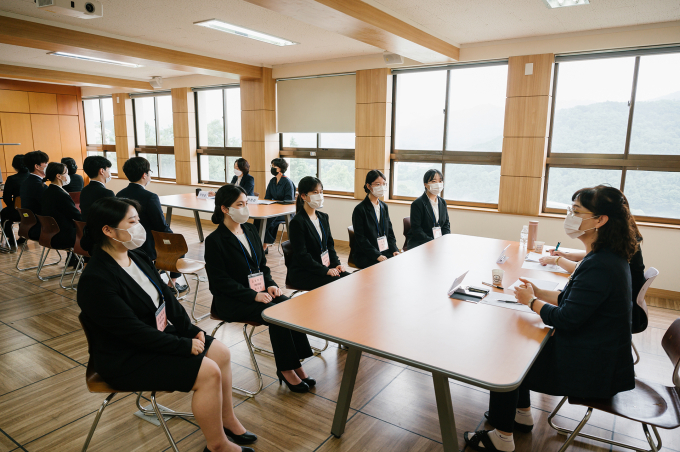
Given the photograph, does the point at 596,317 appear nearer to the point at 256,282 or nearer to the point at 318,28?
the point at 256,282

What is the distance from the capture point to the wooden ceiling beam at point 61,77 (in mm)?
7934

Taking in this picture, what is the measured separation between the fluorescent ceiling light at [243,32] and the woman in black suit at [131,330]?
3.42m

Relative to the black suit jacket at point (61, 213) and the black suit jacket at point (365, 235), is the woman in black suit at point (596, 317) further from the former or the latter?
the black suit jacket at point (61, 213)

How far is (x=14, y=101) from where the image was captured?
387 inches

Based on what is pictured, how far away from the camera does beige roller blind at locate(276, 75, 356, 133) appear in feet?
22.9

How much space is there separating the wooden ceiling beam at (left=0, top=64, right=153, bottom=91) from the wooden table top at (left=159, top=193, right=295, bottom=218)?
3990 millimetres

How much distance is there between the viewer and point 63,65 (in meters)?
7.92

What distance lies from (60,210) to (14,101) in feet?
23.8

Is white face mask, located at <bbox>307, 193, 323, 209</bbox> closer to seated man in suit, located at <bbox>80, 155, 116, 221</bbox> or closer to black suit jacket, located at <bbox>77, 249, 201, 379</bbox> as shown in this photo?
black suit jacket, located at <bbox>77, 249, 201, 379</bbox>

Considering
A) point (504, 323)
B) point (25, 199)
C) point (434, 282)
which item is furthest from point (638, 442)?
point (25, 199)

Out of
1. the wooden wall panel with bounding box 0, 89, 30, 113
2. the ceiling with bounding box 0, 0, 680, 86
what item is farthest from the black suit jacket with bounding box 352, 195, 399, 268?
the wooden wall panel with bounding box 0, 89, 30, 113

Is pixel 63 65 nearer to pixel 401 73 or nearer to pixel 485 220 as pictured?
pixel 401 73

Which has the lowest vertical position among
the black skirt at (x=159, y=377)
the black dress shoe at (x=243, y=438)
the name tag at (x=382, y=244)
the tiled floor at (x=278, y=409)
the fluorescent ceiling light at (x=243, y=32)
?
the tiled floor at (x=278, y=409)

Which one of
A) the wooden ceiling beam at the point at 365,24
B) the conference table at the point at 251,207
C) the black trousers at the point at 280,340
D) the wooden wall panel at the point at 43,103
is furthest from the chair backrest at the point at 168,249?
the wooden wall panel at the point at 43,103
